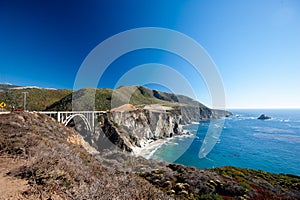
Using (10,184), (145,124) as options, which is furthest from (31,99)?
(10,184)

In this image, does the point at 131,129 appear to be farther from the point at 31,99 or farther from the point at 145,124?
the point at 31,99

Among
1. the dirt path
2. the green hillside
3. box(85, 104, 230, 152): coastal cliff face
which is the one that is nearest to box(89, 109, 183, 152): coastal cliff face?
box(85, 104, 230, 152): coastal cliff face

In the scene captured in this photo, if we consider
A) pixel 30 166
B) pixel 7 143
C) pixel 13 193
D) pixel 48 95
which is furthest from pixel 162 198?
pixel 48 95

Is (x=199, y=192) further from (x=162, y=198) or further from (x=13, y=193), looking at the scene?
(x=13, y=193)

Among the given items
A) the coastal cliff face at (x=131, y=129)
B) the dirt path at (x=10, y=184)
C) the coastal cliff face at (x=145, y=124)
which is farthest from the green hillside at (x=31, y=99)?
the dirt path at (x=10, y=184)

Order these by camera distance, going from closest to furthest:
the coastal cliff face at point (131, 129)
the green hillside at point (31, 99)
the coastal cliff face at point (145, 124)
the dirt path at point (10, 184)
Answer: the dirt path at point (10, 184) → the coastal cliff face at point (131, 129) → the coastal cliff face at point (145, 124) → the green hillside at point (31, 99)

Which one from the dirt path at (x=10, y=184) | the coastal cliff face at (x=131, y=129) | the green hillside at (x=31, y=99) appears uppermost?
the green hillside at (x=31, y=99)

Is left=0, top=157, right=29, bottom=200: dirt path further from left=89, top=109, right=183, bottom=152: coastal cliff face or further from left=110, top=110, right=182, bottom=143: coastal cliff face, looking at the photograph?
left=110, top=110, right=182, bottom=143: coastal cliff face

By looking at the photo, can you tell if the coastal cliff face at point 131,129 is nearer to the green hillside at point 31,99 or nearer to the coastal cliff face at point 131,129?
the coastal cliff face at point 131,129
